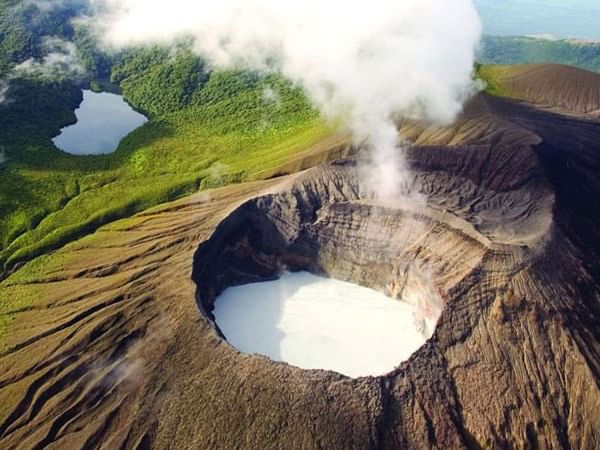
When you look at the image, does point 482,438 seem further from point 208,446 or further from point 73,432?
point 73,432

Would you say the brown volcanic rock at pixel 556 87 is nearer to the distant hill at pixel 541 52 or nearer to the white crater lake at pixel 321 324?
the white crater lake at pixel 321 324

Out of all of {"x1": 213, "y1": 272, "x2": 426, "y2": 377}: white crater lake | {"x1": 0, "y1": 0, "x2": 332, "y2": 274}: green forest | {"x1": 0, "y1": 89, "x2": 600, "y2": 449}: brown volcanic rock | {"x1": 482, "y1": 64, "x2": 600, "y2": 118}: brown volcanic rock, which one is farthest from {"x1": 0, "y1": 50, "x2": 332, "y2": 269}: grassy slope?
{"x1": 482, "y1": 64, "x2": 600, "y2": 118}: brown volcanic rock

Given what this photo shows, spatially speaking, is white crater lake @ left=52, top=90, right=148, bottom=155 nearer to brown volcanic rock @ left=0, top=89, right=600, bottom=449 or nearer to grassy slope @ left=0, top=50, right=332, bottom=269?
grassy slope @ left=0, top=50, right=332, bottom=269

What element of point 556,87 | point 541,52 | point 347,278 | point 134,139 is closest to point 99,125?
point 134,139

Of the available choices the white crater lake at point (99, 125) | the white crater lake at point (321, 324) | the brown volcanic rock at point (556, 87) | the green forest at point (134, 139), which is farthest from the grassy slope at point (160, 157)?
the brown volcanic rock at point (556, 87)

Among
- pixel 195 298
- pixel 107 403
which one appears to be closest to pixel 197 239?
pixel 195 298
